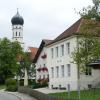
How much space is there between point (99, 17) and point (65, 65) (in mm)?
23863

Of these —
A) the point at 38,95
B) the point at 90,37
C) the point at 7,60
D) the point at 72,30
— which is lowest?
the point at 38,95

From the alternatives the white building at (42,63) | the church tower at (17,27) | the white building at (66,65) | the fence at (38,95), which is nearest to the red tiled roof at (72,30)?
the white building at (66,65)

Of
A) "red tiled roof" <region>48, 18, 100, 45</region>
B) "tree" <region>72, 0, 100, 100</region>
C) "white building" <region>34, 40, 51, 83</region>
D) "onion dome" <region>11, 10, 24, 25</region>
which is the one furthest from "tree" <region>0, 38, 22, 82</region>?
"tree" <region>72, 0, 100, 100</region>

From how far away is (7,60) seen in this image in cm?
9619

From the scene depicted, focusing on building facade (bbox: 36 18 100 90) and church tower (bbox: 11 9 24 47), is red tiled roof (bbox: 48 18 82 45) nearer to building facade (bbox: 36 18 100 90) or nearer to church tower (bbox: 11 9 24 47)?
building facade (bbox: 36 18 100 90)

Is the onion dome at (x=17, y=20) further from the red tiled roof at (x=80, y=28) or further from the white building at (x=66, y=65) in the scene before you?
the red tiled roof at (x=80, y=28)

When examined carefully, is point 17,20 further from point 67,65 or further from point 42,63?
point 67,65

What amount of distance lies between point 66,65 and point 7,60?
40.5 meters

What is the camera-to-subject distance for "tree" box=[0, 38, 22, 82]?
94.4 meters

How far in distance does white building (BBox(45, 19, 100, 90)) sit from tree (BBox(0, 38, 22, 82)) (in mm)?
31720

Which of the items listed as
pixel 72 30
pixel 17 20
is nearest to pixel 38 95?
pixel 72 30

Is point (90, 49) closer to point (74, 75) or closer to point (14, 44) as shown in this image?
point (74, 75)

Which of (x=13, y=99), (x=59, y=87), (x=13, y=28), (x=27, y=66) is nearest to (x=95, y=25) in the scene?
(x=13, y=99)

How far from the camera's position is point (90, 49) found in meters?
39.7
